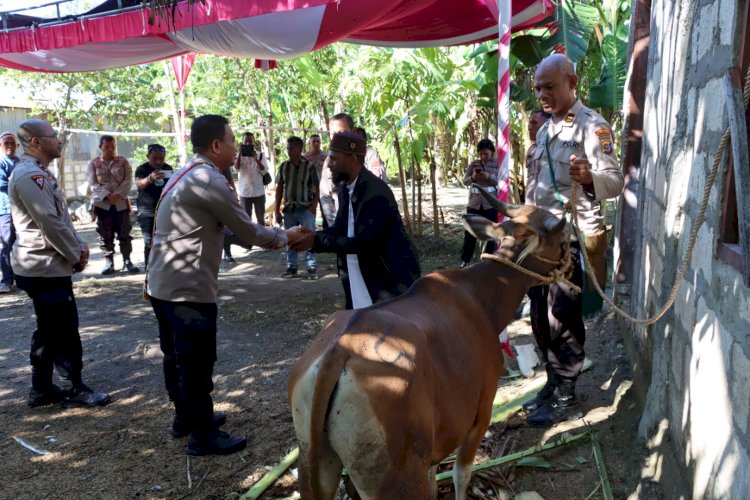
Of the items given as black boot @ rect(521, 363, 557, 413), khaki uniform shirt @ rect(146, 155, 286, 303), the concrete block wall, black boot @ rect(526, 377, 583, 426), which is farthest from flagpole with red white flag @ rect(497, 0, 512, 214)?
khaki uniform shirt @ rect(146, 155, 286, 303)

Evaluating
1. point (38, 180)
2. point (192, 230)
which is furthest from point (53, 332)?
point (192, 230)

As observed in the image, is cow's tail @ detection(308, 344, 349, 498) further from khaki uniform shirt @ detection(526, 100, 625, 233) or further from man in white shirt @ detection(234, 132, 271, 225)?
Answer: man in white shirt @ detection(234, 132, 271, 225)

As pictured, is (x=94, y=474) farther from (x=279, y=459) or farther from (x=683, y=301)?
(x=683, y=301)

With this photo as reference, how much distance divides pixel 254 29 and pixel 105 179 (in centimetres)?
448

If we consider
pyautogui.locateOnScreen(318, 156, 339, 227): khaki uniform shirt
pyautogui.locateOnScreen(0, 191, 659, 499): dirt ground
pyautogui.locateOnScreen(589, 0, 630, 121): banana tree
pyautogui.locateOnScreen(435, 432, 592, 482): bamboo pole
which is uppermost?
pyautogui.locateOnScreen(589, 0, 630, 121): banana tree

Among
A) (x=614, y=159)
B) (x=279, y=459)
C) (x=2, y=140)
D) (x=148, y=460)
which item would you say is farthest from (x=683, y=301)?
(x=2, y=140)

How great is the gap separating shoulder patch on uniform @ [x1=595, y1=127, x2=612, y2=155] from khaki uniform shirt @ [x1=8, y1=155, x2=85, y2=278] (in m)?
4.21

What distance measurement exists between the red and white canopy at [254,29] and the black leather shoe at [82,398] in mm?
3657

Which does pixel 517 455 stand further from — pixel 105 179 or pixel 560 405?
pixel 105 179

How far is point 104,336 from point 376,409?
19.4 ft

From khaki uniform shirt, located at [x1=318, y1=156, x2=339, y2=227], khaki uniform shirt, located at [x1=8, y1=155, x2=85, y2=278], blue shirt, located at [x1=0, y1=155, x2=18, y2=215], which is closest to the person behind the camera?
khaki uniform shirt, located at [x1=8, y1=155, x2=85, y2=278]

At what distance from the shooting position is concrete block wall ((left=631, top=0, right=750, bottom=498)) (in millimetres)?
2592

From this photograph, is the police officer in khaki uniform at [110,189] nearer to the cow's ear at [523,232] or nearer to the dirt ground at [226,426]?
the dirt ground at [226,426]

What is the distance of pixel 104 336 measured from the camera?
753 centimetres
